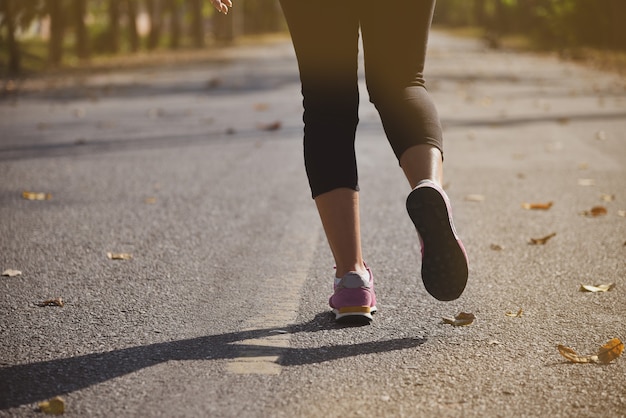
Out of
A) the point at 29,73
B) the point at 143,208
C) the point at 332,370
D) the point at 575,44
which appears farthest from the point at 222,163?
the point at 575,44

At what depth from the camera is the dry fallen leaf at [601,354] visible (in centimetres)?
251

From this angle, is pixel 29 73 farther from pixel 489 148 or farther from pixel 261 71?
pixel 489 148

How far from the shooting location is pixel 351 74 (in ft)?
9.13

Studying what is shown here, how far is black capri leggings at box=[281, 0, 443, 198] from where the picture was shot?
2.72 m

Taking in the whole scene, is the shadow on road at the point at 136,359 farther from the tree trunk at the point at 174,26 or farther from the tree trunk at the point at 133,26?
the tree trunk at the point at 174,26

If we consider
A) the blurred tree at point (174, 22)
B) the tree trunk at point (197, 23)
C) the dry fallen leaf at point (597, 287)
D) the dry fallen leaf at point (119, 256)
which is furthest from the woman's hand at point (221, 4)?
the tree trunk at point (197, 23)

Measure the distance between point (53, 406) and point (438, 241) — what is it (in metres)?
1.14

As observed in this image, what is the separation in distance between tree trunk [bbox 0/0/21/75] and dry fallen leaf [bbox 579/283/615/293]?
1601 centimetres

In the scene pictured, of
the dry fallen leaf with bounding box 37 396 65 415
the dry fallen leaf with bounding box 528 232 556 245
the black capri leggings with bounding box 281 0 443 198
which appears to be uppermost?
the black capri leggings with bounding box 281 0 443 198

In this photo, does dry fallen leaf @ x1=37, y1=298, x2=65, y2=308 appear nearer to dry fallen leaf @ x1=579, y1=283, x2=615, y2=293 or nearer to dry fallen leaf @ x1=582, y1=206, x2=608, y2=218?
dry fallen leaf @ x1=579, y1=283, x2=615, y2=293

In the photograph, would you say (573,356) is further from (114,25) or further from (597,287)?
(114,25)

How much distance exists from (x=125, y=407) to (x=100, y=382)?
19 centimetres

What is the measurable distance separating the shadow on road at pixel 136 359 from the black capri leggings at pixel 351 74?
1.72 ft

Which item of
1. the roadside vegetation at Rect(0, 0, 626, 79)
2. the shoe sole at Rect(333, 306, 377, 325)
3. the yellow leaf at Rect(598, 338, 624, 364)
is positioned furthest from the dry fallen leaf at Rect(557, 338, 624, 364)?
the roadside vegetation at Rect(0, 0, 626, 79)
